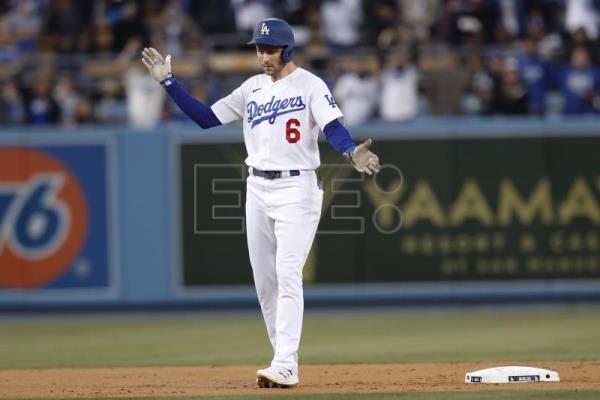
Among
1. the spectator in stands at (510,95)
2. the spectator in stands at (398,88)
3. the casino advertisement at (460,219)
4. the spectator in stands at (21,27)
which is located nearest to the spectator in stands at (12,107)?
the spectator in stands at (21,27)

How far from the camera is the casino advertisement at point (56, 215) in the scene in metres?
15.2

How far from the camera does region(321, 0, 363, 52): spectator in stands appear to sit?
1773 cm

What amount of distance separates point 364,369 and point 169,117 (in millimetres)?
7551

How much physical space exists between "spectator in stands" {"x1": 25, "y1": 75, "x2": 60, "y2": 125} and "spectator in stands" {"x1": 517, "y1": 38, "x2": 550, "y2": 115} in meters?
5.78

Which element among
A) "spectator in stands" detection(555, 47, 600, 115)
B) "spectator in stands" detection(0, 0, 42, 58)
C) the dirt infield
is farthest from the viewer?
"spectator in stands" detection(0, 0, 42, 58)

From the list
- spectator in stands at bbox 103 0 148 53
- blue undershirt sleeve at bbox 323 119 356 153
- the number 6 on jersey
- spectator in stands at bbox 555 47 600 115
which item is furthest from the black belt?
spectator in stands at bbox 103 0 148 53

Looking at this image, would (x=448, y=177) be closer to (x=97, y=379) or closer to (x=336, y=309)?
(x=336, y=309)

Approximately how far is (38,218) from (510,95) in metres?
5.82

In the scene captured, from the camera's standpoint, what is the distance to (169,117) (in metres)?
16.5

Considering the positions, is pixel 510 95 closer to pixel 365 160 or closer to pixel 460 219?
pixel 460 219

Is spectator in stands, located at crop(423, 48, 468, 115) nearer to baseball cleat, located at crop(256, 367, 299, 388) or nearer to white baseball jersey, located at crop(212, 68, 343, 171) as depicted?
white baseball jersey, located at crop(212, 68, 343, 171)

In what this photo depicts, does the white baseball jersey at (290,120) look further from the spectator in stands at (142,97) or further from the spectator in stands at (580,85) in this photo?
the spectator in stands at (580,85)

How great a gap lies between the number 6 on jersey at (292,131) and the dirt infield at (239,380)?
1.54 meters

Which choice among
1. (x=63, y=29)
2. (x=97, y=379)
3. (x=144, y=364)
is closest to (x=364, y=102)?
(x=63, y=29)
